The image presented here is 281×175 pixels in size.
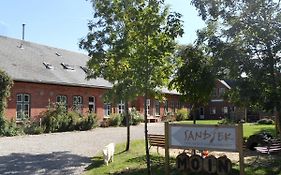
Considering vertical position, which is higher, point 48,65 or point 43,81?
point 48,65

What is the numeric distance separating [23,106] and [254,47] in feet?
69.0

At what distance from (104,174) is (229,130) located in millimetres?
3896

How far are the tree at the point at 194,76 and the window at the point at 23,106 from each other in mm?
17483

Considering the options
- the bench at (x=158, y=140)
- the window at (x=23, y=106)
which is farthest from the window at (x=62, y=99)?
the bench at (x=158, y=140)

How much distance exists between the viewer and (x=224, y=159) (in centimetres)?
985

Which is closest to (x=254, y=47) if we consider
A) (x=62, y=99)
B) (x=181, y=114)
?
(x=62, y=99)

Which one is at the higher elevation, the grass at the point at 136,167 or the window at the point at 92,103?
the window at the point at 92,103

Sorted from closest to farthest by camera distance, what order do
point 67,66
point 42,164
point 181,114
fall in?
point 42,164
point 67,66
point 181,114

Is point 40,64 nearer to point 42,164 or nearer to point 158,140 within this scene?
point 158,140

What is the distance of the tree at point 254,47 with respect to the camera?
32.2ft

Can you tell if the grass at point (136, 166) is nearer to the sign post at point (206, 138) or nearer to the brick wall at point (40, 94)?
the sign post at point (206, 138)

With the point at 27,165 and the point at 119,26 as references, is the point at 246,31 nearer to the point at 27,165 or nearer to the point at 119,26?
the point at 119,26

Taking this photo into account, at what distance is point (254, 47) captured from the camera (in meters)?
10.3

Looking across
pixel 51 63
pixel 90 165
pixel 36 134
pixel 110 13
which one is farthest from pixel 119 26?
pixel 51 63
